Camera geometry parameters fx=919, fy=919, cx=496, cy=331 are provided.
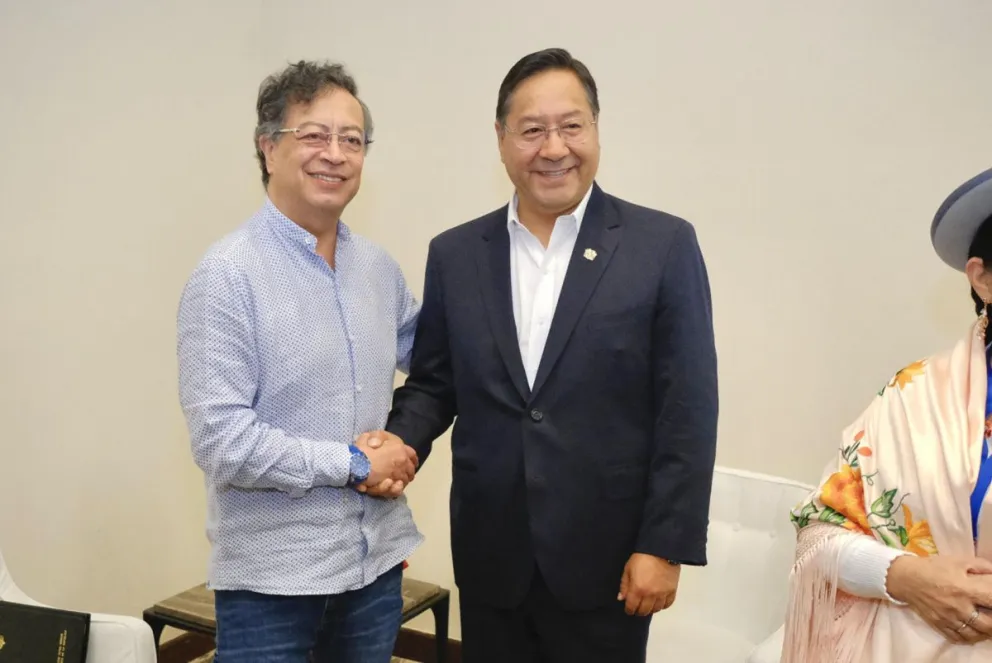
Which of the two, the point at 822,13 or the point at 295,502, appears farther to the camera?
the point at 822,13

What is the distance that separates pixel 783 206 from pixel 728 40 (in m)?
0.50

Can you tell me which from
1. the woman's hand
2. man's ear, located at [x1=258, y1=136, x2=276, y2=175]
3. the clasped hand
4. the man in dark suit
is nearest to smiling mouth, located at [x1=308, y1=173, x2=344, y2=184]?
man's ear, located at [x1=258, y1=136, x2=276, y2=175]

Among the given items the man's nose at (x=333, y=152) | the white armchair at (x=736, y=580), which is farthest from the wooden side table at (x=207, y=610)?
the man's nose at (x=333, y=152)

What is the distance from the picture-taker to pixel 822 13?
2.50 m

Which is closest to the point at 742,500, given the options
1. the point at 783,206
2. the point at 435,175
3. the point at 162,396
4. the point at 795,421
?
the point at 795,421

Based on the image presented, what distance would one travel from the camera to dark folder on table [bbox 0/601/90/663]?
195 centimetres

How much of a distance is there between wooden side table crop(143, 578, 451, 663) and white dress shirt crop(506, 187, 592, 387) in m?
1.19

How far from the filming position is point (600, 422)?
1.67m

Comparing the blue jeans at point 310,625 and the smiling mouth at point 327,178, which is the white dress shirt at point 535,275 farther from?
the blue jeans at point 310,625

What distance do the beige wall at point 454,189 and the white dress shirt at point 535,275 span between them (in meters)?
1.06

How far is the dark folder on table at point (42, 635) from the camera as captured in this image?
6.39ft

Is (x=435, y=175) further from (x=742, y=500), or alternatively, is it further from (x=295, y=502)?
(x=295, y=502)

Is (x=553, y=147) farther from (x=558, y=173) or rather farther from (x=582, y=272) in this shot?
(x=582, y=272)

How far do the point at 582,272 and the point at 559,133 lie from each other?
267mm
